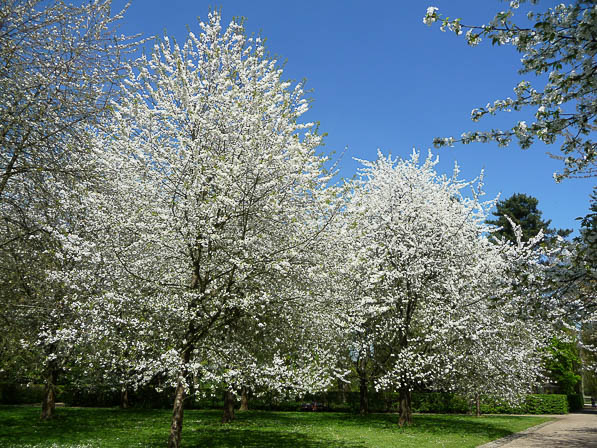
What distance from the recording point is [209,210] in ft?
29.6

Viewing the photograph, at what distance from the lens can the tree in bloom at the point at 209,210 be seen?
937cm

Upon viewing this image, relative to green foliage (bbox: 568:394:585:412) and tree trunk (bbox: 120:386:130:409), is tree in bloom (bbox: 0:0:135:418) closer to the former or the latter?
tree trunk (bbox: 120:386:130:409)

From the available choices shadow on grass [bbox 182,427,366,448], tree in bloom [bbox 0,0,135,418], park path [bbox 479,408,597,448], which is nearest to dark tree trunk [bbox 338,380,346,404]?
park path [bbox 479,408,597,448]

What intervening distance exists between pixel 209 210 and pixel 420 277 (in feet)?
34.6

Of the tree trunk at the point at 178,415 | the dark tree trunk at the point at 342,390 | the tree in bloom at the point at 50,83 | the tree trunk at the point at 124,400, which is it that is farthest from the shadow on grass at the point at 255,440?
the dark tree trunk at the point at 342,390

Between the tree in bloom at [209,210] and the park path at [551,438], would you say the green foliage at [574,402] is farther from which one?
the tree in bloom at [209,210]

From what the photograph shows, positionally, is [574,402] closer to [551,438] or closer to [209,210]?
[551,438]

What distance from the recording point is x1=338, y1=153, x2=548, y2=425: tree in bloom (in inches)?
619

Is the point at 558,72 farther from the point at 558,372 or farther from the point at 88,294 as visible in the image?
the point at 558,372

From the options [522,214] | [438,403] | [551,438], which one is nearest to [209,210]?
[551,438]

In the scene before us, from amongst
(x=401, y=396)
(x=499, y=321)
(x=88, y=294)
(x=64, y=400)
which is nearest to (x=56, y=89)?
(x=88, y=294)

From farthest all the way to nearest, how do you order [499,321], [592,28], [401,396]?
[401,396] → [499,321] → [592,28]

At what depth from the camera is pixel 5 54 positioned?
585 centimetres

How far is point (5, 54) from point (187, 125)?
5035 mm
